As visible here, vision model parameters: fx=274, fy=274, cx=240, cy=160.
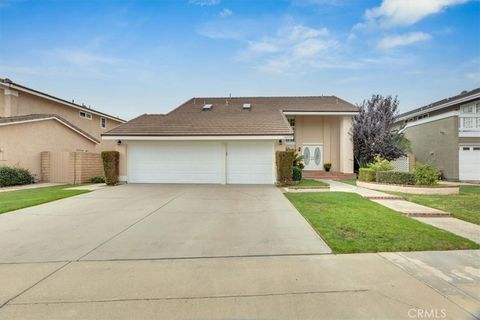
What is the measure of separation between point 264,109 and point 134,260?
1774 cm

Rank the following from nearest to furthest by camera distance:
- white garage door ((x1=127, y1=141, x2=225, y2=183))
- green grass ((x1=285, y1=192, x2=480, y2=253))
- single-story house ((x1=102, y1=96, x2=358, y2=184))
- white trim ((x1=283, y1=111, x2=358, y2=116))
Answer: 1. green grass ((x1=285, y1=192, x2=480, y2=253))
2. single-story house ((x1=102, y1=96, x2=358, y2=184))
3. white garage door ((x1=127, y1=141, x2=225, y2=183))
4. white trim ((x1=283, y1=111, x2=358, y2=116))

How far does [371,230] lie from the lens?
582 cm

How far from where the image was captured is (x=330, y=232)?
571 centimetres

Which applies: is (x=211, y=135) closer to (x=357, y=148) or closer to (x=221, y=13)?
(x=221, y=13)

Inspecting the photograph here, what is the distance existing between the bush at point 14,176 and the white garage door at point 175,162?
5730mm

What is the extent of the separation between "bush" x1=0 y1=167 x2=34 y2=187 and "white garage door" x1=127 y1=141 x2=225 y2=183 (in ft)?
18.8

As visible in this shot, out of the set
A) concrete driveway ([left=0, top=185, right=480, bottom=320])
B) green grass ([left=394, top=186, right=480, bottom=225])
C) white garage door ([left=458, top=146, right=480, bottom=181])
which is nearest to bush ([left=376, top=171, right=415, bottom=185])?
green grass ([left=394, top=186, right=480, bottom=225])

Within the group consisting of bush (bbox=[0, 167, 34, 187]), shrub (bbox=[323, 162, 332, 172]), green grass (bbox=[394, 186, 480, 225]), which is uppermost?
shrub (bbox=[323, 162, 332, 172])

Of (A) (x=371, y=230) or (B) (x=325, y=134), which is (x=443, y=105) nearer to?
(B) (x=325, y=134)

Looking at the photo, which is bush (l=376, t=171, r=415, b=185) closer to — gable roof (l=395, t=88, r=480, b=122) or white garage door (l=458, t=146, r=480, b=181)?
white garage door (l=458, t=146, r=480, b=181)

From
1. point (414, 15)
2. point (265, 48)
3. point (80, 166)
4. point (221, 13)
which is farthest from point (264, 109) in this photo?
point (80, 166)

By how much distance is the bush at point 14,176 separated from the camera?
551 inches

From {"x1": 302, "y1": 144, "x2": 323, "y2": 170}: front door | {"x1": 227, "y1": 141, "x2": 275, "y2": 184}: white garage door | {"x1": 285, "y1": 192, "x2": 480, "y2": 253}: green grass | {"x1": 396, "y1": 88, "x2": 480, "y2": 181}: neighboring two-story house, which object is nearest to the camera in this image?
{"x1": 285, "y1": 192, "x2": 480, "y2": 253}: green grass

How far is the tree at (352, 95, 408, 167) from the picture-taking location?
18.7 meters
